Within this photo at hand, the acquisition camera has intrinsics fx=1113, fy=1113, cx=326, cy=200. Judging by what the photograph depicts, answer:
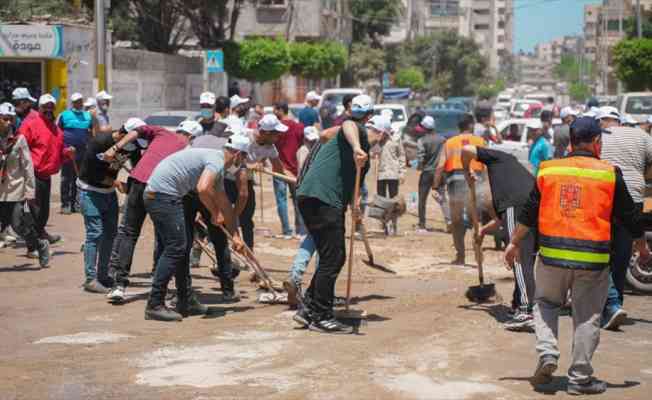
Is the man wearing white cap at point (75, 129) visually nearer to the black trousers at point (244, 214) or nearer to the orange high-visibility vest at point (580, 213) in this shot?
the black trousers at point (244, 214)

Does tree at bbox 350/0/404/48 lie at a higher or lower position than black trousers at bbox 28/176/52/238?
higher

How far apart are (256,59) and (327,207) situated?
126 ft

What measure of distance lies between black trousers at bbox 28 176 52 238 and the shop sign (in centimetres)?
1611

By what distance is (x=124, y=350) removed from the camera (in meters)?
7.96

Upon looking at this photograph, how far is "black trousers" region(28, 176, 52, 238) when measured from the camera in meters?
12.2

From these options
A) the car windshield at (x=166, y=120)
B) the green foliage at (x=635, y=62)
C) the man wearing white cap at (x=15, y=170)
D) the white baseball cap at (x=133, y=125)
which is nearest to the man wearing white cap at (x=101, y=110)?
the man wearing white cap at (x=15, y=170)

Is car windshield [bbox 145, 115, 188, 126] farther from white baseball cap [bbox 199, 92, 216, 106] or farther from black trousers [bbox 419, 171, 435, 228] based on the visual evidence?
white baseball cap [bbox 199, 92, 216, 106]

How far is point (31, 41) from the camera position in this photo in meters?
27.9

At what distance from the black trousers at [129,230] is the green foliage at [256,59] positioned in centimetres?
3681

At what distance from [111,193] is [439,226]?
822 cm

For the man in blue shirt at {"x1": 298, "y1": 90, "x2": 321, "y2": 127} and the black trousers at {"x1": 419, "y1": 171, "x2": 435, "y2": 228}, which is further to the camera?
the man in blue shirt at {"x1": 298, "y1": 90, "x2": 321, "y2": 127}

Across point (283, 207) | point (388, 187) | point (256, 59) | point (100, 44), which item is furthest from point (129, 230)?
point (256, 59)

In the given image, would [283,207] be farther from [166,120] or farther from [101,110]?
[166,120]

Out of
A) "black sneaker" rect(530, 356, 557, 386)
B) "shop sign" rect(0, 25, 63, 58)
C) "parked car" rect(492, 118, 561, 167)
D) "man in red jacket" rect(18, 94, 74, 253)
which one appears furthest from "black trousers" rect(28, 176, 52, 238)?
"shop sign" rect(0, 25, 63, 58)
